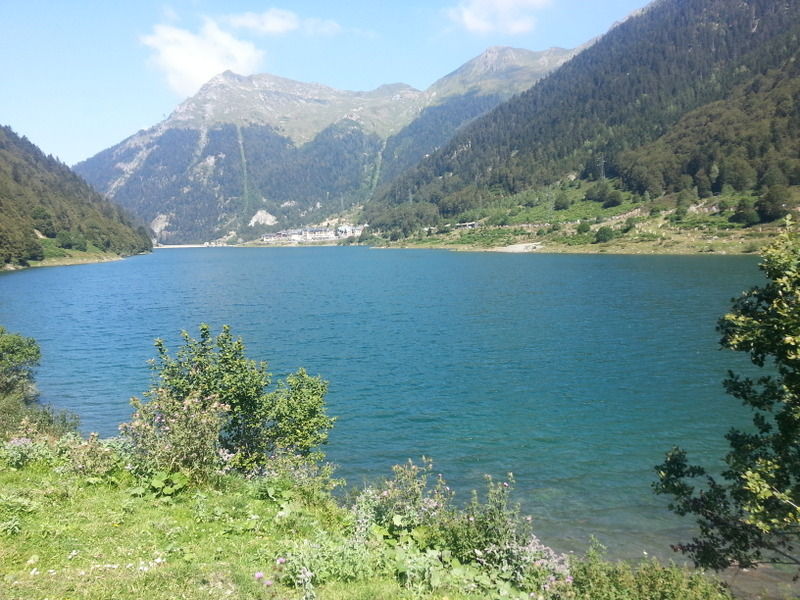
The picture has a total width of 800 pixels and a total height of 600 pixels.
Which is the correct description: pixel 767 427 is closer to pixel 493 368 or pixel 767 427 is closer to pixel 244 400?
pixel 244 400

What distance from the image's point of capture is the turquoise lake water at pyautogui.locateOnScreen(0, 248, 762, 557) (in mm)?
24984

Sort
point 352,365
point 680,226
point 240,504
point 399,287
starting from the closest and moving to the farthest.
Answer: point 240,504 < point 352,365 < point 399,287 < point 680,226

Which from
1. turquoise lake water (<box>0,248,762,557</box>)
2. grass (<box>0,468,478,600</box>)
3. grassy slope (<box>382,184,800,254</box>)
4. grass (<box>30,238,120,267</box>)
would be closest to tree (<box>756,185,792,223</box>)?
grassy slope (<box>382,184,800,254</box>)

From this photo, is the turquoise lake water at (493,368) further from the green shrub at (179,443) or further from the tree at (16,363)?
the green shrub at (179,443)

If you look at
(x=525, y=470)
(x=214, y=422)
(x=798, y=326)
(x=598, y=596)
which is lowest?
(x=525, y=470)

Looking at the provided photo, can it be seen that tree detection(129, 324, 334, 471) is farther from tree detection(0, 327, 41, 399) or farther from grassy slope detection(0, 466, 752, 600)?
tree detection(0, 327, 41, 399)

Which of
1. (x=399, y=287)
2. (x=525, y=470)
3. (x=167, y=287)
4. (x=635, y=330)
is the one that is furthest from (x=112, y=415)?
(x=167, y=287)

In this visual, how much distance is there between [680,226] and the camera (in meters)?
167

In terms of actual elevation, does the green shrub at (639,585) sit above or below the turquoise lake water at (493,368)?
above

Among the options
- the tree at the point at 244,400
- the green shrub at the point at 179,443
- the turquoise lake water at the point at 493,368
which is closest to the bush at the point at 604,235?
the turquoise lake water at the point at 493,368

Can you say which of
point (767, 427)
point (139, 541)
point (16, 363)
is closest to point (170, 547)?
point (139, 541)

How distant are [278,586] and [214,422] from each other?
Answer: 6.62 m

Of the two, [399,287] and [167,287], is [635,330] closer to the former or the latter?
[399,287]

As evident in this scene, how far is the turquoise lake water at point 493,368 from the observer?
2498 centimetres
